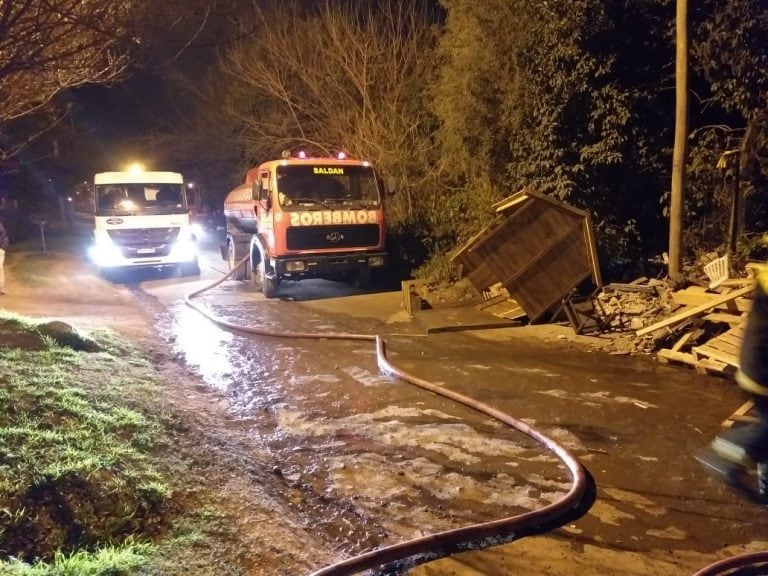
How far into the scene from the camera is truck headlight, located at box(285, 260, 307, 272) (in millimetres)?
11719

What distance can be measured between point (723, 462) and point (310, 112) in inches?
616

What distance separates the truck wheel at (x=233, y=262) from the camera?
15219 mm

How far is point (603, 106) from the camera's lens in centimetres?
1073

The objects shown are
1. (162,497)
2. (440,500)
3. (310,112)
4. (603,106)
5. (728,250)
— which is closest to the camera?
(162,497)

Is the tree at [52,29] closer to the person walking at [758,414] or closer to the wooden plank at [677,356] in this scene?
the person walking at [758,414]

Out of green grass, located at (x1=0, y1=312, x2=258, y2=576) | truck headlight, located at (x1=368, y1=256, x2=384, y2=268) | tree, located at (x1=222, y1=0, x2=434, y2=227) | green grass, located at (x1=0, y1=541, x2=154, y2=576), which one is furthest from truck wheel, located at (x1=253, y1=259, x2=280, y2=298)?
green grass, located at (x1=0, y1=541, x2=154, y2=576)

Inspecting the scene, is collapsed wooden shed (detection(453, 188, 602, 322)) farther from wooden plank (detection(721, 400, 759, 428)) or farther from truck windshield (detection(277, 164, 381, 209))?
wooden plank (detection(721, 400, 759, 428))

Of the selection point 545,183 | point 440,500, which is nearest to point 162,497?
point 440,500

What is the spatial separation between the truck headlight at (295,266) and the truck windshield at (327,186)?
1030mm

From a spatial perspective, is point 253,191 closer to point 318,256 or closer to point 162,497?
point 318,256

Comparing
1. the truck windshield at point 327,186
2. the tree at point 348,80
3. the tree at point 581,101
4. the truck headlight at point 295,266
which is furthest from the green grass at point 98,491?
the tree at point 348,80

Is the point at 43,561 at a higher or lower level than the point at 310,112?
lower

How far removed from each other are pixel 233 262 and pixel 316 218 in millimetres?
4672

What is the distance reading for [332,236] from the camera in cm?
1197
